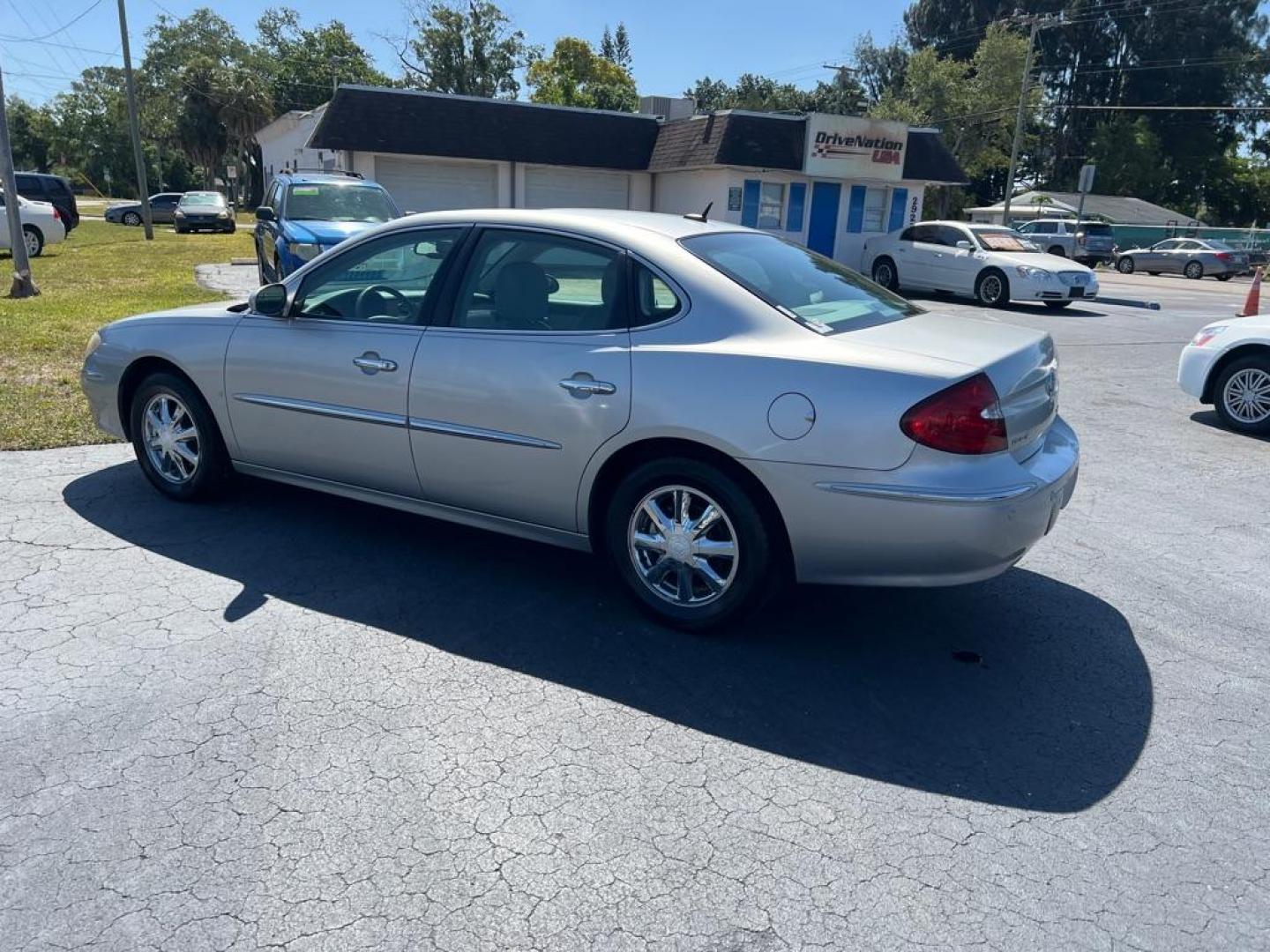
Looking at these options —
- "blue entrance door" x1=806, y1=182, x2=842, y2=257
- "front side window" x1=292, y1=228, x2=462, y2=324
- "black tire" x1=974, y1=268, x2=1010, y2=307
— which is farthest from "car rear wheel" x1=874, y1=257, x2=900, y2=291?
"front side window" x1=292, y1=228, x2=462, y2=324

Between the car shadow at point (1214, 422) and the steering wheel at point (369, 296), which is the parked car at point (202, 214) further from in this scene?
the car shadow at point (1214, 422)

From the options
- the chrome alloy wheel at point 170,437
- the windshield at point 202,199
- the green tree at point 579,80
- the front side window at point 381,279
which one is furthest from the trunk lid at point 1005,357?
the green tree at point 579,80

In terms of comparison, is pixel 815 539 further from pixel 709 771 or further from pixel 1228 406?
pixel 1228 406

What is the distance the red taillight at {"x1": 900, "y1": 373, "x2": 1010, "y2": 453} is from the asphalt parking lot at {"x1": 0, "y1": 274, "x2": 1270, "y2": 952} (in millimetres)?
919

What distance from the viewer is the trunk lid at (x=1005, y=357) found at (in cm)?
356

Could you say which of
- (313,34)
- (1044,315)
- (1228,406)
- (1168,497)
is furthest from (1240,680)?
(313,34)

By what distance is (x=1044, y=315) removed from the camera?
17094 mm

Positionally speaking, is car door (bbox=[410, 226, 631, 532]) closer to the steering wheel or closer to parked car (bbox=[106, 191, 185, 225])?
the steering wheel

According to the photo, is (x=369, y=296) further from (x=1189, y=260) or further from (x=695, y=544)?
(x=1189, y=260)

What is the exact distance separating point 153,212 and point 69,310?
35006 millimetres

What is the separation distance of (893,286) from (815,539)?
1852cm

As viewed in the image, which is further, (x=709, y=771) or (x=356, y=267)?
(x=356, y=267)

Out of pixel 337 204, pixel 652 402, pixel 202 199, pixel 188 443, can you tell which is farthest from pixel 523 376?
pixel 202 199

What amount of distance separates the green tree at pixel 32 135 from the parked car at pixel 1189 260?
81396 millimetres
